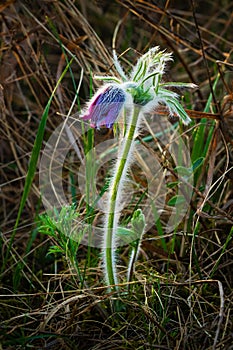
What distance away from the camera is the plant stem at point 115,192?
3.79ft

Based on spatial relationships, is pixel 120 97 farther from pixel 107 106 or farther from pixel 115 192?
pixel 115 192

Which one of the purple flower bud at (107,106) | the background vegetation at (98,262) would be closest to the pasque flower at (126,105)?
the purple flower bud at (107,106)

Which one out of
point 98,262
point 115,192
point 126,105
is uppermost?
point 126,105

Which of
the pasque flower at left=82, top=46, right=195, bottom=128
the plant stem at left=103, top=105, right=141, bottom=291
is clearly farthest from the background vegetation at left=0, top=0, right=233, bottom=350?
the pasque flower at left=82, top=46, right=195, bottom=128

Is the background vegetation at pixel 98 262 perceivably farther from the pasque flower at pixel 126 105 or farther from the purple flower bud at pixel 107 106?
the purple flower bud at pixel 107 106

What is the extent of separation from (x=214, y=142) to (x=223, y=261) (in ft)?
1.10

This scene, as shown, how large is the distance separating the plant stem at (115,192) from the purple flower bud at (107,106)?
5 cm

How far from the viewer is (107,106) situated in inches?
43.6

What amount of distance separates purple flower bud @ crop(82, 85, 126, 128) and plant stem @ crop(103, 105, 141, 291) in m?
0.05

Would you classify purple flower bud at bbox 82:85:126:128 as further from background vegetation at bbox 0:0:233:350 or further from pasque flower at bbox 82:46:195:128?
background vegetation at bbox 0:0:233:350

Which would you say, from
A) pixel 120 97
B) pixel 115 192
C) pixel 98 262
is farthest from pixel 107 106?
pixel 98 262

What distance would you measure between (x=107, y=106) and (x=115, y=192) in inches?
7.9

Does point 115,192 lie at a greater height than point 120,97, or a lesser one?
lesser

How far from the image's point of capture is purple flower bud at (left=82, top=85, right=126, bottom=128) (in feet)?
3.63
